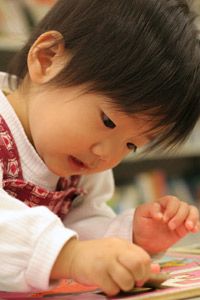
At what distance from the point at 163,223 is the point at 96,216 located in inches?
6.5

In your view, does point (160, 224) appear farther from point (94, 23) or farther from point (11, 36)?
point (11, 36)

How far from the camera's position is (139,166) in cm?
215

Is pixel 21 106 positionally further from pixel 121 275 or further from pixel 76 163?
pixel 121 275

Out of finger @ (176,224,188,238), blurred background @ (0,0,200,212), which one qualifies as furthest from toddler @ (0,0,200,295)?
blurred background @ (0,0,200,212)

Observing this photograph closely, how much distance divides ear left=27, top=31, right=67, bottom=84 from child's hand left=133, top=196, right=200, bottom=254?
0.86 feet

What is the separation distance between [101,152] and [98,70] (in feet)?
0.37

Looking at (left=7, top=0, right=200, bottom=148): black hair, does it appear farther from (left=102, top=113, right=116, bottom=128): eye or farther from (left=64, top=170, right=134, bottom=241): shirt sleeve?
(left=64, top=170, right=134, bottom=241): shirt sleeve

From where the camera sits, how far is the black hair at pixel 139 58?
2.32 feet

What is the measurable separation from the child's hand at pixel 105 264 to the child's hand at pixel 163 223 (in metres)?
0.26

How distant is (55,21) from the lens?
82 cm

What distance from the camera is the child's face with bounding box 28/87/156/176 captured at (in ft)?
2.36

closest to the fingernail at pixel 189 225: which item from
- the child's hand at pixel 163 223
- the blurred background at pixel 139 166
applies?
the child's hand at pixel 163 223

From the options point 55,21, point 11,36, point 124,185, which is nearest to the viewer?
point 55,21

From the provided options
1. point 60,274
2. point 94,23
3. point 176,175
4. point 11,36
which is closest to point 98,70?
point 94,23
